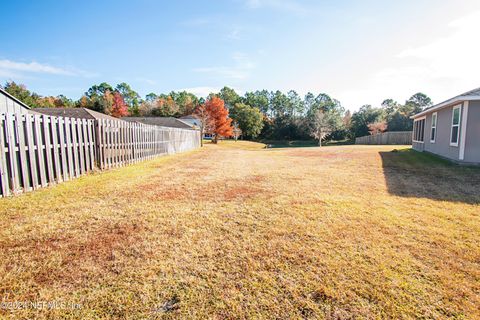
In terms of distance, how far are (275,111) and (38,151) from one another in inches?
2486

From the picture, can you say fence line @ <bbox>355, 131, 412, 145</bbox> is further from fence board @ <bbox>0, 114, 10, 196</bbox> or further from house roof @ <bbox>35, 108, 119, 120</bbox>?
fence board @ <bbox>0, 114, 10, 196</bbox>

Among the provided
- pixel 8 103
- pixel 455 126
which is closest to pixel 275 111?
pixel 455 126

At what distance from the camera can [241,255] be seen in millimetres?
2377

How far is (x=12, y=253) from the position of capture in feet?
7.67

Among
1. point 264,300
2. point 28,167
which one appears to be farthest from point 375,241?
point 28,167

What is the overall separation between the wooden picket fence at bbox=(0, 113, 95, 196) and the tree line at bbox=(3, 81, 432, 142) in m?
28.6

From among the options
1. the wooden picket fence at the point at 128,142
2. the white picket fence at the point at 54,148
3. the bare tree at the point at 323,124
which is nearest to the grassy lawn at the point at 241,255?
the white picket fence at the point at 54,148

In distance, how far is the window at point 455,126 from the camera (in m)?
9.34

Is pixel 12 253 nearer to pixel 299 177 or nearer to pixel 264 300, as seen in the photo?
pixel 264 300

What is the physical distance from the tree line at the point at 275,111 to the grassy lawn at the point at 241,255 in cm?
3136

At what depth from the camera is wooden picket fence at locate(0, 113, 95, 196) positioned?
13.9 feet

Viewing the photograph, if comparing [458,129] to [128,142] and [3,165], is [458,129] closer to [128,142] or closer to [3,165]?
[128,142]

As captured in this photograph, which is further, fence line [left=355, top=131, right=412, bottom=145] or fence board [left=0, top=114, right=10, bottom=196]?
fence line [left=355, top=131, right=412, bottom=145]

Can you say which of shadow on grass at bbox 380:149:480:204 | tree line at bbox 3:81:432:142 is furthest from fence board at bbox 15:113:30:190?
tree line at bbox 3:81:432:142
